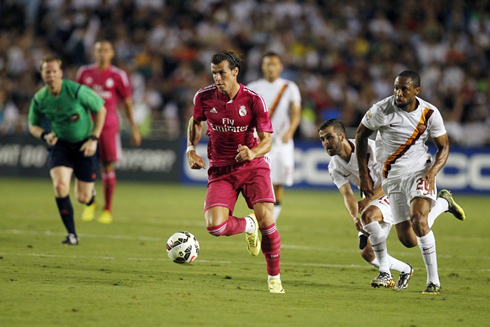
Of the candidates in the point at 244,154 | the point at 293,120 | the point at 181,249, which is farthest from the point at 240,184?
the point at 293,120

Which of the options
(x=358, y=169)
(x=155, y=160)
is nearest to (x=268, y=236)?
(x=358, y=169)

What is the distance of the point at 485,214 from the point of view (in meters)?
16.9

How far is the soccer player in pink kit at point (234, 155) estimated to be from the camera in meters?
7.69

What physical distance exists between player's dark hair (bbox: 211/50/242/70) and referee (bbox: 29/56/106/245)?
371 centimetres

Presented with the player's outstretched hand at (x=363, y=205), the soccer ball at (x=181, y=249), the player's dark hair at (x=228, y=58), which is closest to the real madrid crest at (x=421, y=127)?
the player's outstretched hand at (x=363, y=205)

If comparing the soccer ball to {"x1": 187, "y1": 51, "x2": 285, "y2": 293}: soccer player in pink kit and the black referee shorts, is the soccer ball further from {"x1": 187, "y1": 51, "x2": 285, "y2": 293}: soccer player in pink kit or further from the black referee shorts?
the black referee shorts

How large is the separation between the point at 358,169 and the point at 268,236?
4.46 feet

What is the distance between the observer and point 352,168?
867 centimetres

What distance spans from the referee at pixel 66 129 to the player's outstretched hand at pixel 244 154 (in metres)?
4.02

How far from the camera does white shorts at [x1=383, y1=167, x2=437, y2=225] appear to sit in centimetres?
790

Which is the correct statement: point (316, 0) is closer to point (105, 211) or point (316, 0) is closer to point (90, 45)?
point (90, 45)

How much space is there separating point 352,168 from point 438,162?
107 centimetres

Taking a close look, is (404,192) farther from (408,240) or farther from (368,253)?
(368,253)

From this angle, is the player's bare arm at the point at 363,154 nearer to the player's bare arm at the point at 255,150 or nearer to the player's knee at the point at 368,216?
the player's knee at the point at 368,216
